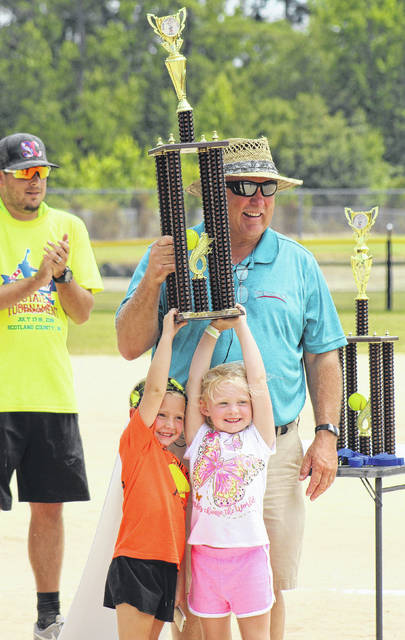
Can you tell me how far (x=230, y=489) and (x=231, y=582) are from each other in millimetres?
312

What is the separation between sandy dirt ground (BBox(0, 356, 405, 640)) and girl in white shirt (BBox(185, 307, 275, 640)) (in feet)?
1.98

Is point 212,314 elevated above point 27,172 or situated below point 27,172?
below

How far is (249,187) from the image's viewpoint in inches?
156

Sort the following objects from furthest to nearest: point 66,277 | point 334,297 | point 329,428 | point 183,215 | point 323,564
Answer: point 334,297 → point 323,564 → point 66,277 → point 329,428 → point 183,215

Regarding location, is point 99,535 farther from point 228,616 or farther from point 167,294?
point 167,294

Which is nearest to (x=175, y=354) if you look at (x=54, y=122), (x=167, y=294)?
(x=167, y=294)

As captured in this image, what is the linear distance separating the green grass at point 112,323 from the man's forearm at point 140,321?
40.3ft

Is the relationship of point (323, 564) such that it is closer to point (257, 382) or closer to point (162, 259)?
point (257, 382)

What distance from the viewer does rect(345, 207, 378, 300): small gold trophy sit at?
4695 mm

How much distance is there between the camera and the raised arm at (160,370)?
371 cm

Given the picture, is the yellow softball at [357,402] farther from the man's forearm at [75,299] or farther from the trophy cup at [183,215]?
the man's forearm at [75,299]

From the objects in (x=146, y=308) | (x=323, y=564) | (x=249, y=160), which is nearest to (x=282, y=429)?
(x=146, y=308)

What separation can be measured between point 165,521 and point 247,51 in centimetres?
5348

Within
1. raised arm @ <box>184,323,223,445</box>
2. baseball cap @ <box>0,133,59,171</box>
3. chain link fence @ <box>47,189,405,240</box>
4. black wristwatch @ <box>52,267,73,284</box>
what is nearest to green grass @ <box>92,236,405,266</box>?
chain link fence @ <box>47,189,405,240</box>
